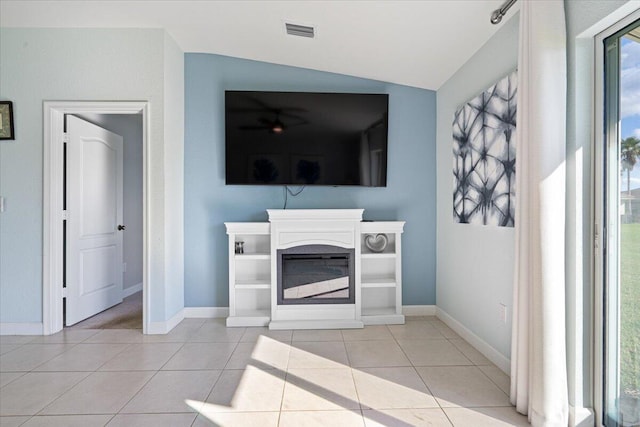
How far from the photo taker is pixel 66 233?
10.5 ft

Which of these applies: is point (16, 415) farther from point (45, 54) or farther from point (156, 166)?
point (45, 54)

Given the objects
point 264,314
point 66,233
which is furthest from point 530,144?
point 66,233

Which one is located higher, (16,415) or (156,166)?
(156,166)

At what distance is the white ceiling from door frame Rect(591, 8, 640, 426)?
79cm

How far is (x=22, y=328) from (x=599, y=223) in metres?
4.34

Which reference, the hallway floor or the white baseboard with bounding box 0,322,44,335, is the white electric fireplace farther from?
the white baseboard with bounding box 0,322,44,335

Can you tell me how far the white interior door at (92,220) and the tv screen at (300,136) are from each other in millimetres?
1462

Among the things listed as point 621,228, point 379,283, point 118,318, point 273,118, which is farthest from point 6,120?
point 621,228

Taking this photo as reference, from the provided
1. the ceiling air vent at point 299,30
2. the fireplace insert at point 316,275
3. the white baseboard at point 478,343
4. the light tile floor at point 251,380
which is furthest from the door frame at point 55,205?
the white baseboard at point 478,343

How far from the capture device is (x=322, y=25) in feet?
8.98

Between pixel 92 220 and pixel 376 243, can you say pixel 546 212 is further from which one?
pixel 92 220

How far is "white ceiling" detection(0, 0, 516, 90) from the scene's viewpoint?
2.44 meters

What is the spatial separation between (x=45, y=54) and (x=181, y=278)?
2.35m

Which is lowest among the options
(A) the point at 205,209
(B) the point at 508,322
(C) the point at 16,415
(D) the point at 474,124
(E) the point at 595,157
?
(C) the point at 16,415
